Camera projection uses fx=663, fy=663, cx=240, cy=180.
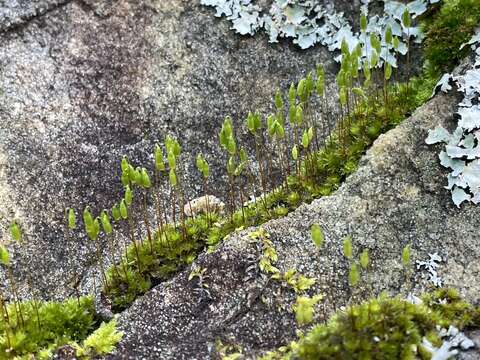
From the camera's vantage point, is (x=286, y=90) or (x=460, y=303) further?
(x=286, y=90)

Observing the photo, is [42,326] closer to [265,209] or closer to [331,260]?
[265,209]


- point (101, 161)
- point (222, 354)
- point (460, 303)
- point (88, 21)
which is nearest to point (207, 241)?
point (222, 354)

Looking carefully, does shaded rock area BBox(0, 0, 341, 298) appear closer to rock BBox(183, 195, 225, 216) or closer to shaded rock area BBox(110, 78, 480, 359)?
rock BBox(183, 195, 225, 216)

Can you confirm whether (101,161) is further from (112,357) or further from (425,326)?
(425,326)

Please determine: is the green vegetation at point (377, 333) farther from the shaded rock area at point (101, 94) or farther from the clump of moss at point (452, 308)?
the shaded rock area at point (101, 94)

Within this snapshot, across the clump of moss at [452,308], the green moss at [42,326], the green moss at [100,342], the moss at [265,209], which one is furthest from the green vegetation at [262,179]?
the clump of moss at [452,308]
